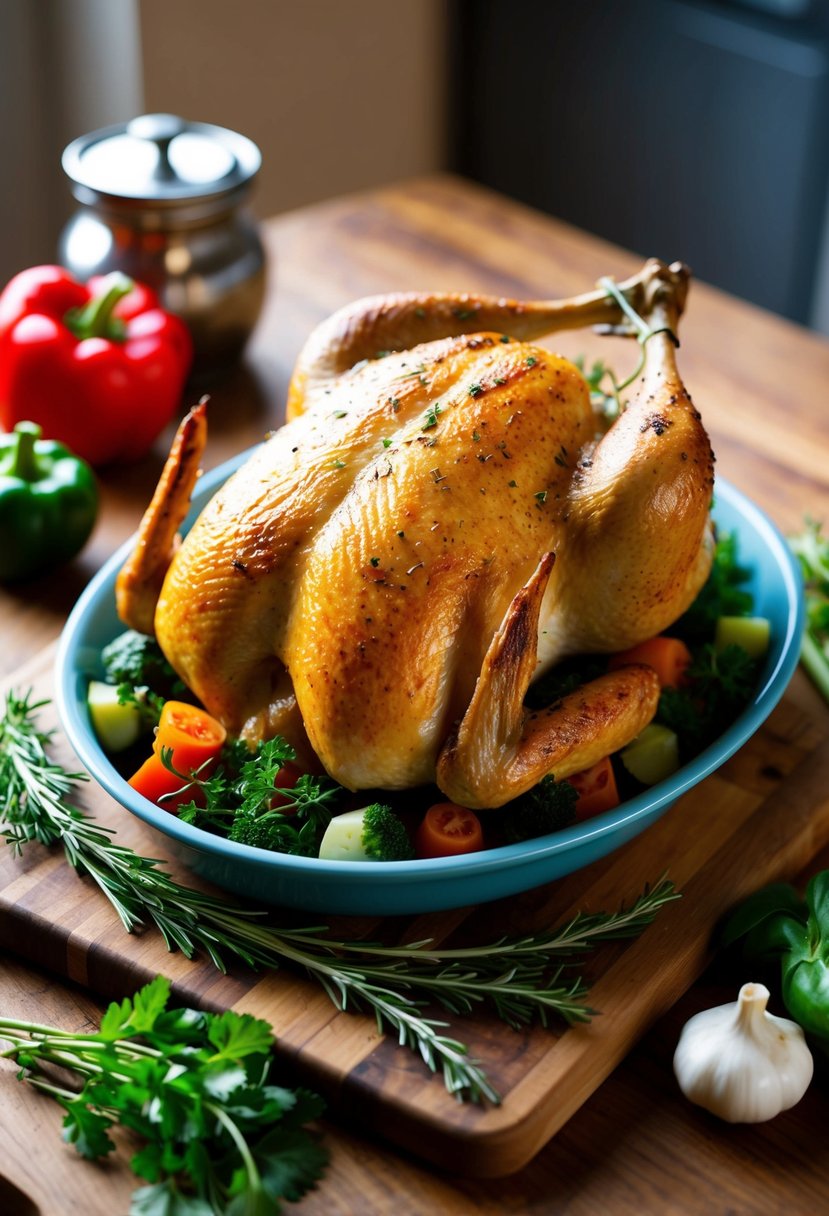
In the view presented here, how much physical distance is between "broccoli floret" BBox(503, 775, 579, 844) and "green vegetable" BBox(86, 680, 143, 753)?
0.63 m

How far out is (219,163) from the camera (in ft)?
10.9

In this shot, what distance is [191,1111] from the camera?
1.73 m

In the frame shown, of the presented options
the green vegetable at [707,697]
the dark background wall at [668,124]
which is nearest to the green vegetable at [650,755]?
the green vegetable at [707,697]

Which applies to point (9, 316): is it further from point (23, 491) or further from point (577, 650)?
point (577, 650)

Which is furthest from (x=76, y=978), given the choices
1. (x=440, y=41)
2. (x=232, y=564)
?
(x=440, y=41)

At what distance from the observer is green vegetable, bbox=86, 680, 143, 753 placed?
88.2 inches

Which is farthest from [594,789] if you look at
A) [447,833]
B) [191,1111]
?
[191,1111]

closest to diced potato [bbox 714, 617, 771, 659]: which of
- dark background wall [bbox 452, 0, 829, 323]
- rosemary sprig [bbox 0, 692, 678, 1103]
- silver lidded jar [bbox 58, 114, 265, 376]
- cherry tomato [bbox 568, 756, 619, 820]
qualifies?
cherry tomato [bbox 568, 756, 619, 820]

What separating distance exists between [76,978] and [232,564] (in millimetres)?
640

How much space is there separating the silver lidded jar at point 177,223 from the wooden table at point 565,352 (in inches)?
8.0

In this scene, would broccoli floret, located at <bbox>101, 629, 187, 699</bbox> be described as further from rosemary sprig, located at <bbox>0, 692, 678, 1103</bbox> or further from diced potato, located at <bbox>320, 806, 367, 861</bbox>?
diced potato, located at <bbox>320, 806, 367, 861</bbox>

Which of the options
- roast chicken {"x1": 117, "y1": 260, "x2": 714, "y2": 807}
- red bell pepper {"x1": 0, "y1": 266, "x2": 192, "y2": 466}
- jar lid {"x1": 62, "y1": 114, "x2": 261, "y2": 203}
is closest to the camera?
roast chicken {"x1": 117, "y1": 260, "x2": 714, "y2": 807}

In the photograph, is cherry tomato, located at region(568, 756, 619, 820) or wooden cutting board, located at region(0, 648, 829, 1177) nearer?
wooden cutting board, located at region(0, 648, 829, 1177)

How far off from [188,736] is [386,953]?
45 cm
